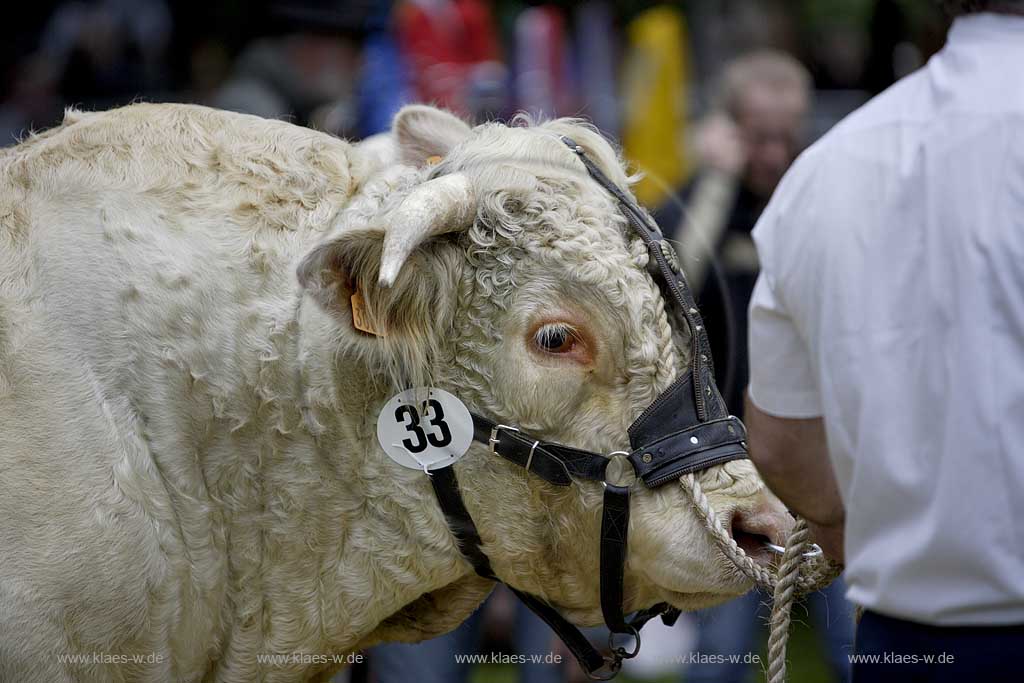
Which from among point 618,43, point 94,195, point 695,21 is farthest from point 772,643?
point 695,21

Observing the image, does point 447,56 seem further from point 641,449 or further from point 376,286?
point 641,449

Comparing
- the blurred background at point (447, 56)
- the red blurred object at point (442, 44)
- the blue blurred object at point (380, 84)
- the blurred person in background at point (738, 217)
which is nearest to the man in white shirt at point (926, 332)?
the blurred background at point (447, 56)

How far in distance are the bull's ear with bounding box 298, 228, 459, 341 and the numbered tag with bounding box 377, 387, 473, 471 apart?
154mm

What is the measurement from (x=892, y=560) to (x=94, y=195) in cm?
208

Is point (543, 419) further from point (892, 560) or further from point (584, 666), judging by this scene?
point (892, 560)

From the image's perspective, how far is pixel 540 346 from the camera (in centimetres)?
→ 279

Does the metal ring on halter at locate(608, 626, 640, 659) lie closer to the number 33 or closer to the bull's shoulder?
the number 33

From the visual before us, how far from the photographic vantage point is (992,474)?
6.14 feet

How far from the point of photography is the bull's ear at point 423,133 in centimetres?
340

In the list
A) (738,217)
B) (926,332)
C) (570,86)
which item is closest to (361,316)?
(926,332)

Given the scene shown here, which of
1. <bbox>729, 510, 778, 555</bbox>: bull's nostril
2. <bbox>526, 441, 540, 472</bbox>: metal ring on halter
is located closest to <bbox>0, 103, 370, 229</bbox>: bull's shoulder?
<bbox>526, 441, 540, 472</bbox>: metal ring on halter

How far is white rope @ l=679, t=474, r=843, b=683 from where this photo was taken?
2471mm

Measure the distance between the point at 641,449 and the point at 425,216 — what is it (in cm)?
73

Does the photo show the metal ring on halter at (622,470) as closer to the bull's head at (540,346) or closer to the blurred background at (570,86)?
the bull's head at (540,346)
